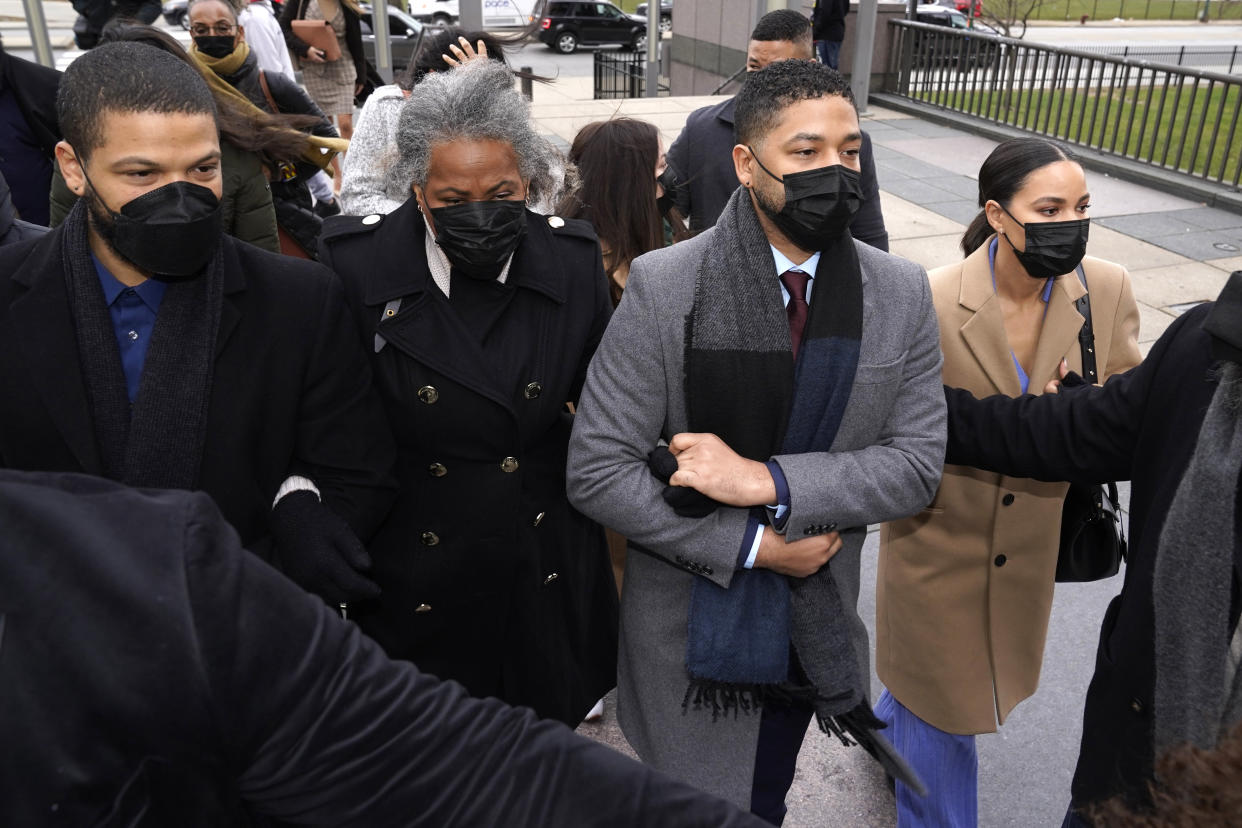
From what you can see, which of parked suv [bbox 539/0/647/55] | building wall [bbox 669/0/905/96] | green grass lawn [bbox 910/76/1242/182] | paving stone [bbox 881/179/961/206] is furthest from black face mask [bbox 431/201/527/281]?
parked suv [bbox 539/0/647/55]

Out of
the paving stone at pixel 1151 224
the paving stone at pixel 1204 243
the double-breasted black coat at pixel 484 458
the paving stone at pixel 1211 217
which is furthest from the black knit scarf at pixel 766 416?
the paving stone at pixel 1211 217

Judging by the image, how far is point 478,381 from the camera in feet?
8.05

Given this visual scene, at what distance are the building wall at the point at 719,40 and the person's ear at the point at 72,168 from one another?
11.3 m

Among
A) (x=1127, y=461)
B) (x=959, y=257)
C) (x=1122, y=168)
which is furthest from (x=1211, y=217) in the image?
(x=1127, y=461)

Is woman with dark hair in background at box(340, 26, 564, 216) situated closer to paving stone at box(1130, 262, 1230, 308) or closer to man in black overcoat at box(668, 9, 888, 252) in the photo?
man in black overcoat at box(668, 9, 888, 252)

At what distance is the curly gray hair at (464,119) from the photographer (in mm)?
2479

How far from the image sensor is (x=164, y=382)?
6.56 feet

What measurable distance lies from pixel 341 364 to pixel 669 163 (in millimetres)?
3026

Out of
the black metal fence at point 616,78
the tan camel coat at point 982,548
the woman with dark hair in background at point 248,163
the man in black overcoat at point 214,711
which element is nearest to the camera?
the man in black overcoat at point 214,711

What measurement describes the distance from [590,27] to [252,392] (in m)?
26.5

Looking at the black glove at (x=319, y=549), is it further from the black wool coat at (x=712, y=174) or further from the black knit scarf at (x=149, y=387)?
the black wool coat at (x=712, y=174)

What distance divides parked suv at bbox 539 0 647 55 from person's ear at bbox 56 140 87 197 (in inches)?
1009

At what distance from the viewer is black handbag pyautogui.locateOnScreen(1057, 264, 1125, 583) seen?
2.89m

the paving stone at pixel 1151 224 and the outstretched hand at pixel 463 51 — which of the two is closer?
the outstretched hand at pixel 463 51
